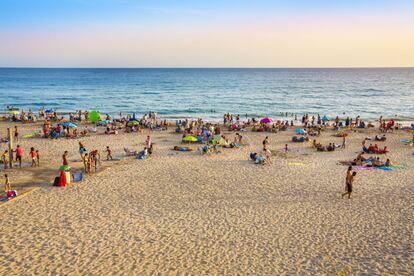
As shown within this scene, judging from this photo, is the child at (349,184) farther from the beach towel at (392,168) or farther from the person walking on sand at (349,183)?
the beach towel at (392,168)

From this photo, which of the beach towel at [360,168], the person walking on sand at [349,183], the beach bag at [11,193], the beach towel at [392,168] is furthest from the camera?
the beach towel at [392,168]

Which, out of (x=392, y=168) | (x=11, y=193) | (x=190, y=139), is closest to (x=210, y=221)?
(x=11, y=193)

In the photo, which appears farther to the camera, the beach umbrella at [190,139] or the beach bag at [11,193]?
the beach umbrella at [190,139]

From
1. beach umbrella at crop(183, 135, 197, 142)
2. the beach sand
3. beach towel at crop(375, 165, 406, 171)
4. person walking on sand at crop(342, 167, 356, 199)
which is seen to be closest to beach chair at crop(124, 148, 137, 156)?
the beach sand

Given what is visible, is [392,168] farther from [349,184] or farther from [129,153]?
[129,153]

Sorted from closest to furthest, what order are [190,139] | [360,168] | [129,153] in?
1. [360,168]
2. [129,153]
3. [190,139]

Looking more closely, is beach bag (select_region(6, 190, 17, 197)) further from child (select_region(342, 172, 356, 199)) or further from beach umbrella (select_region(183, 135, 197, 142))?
beach umbrella (select_region(183, 135, 197, 142))

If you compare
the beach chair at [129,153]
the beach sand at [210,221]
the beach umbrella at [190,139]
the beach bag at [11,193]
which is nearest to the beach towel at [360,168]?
the beach sand at [210,221]

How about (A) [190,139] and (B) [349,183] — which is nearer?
(B) [349,183]
